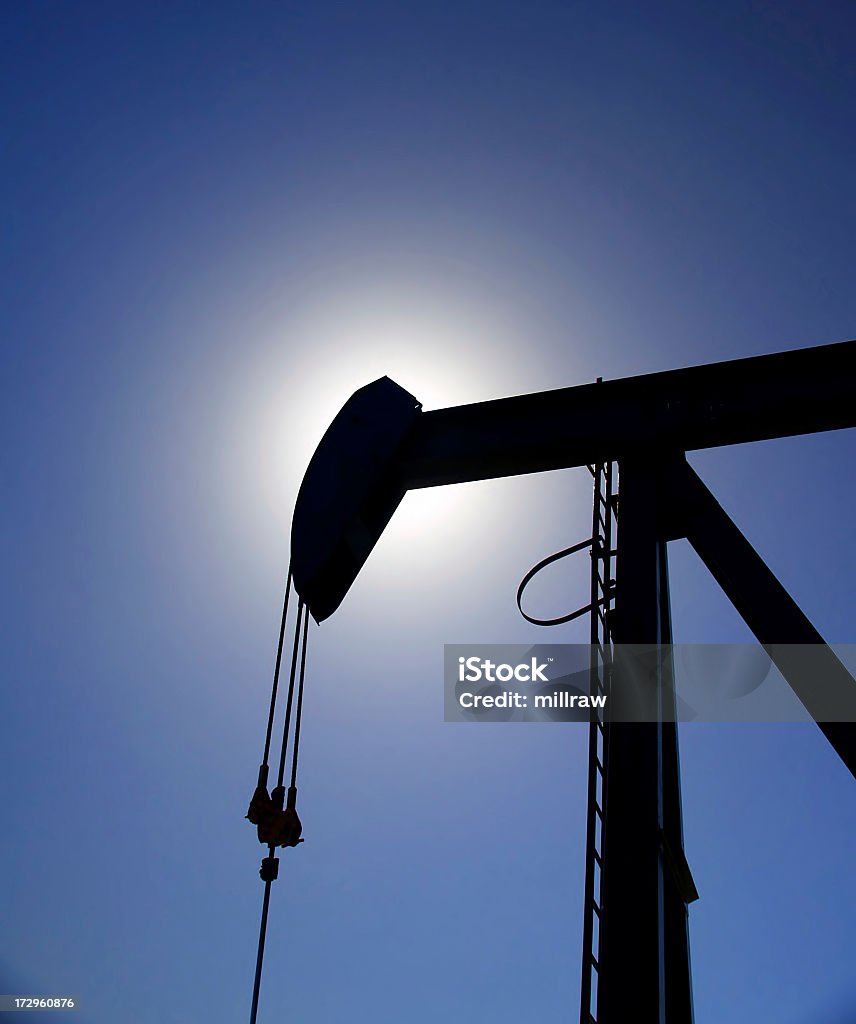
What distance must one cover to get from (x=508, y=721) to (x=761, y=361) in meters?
2.54

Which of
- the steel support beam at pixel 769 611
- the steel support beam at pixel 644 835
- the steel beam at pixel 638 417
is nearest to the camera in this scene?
the steel support beam at pixel 644 835

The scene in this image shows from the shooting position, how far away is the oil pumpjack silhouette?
336 centimetres

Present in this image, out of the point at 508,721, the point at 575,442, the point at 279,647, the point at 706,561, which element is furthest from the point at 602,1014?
the point at 279,647

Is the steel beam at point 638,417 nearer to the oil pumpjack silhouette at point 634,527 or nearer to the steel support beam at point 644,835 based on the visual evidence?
the oil pumpjack silhouette at point 634,527

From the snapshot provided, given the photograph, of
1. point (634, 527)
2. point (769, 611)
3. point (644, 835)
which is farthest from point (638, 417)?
point (644, 835)

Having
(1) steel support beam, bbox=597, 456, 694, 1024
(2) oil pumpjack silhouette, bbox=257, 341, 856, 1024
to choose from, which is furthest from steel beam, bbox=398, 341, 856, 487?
(1) steel support beam, bbox=597, 456, 694, 1024

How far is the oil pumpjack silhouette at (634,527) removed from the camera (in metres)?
3.36

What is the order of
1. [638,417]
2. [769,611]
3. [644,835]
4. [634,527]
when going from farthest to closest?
[638,417]
[634,527]
[769,611]
[644,835]

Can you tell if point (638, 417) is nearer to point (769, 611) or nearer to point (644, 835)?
point (769, 611)

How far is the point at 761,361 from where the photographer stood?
4449mm

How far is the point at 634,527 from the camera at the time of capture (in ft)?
13.7

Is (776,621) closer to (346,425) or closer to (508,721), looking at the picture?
(508,721)

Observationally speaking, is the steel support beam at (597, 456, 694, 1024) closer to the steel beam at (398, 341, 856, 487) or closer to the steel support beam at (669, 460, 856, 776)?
the steel support beam at (669, 460, 856, 776)

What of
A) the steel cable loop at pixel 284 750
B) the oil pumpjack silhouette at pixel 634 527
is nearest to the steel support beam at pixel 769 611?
the oil pumpjack silhouette at pixel 634 527
